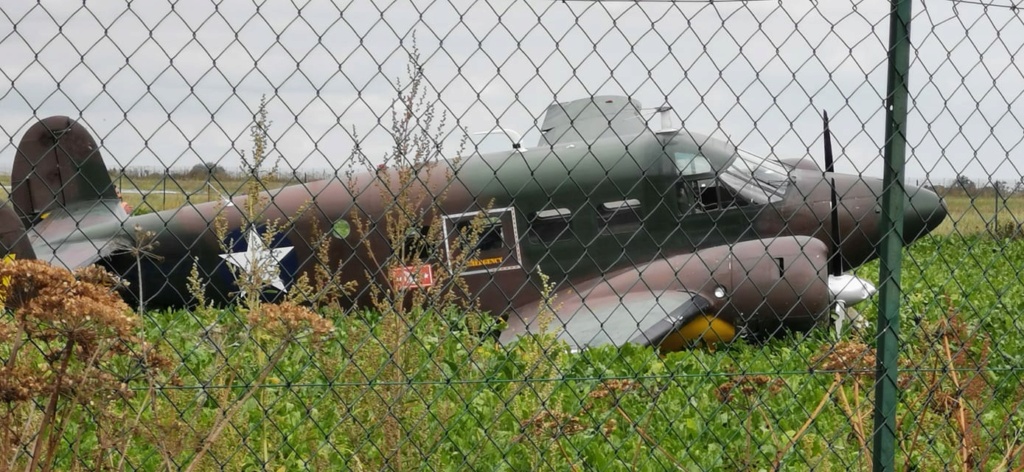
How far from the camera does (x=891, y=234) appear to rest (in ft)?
10.4

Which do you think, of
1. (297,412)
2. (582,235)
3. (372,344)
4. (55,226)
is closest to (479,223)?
(372,344)

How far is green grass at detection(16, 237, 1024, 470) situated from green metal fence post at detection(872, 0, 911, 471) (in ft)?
0.33

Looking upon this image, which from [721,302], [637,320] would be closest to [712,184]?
[721,302]

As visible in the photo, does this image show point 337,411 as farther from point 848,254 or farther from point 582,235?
point 848,254

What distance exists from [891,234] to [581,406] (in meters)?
1.05

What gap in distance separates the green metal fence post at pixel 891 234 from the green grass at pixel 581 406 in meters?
0.10

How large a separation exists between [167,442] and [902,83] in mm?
2171

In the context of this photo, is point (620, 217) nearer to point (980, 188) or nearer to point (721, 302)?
point (721, 302)

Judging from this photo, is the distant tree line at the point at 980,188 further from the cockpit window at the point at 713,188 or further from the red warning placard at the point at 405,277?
the cockpit window at the point at 713,188

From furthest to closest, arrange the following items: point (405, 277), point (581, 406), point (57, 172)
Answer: point (57, 172) → point (581, 406) → point (405, 277)

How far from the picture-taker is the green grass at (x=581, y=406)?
307cm

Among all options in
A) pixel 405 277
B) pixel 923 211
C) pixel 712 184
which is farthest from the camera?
pixel 923 211

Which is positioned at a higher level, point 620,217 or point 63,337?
point 63,337

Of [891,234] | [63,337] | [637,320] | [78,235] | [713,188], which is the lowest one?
[637,320]
